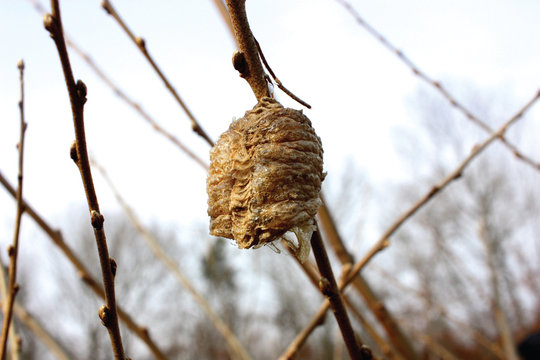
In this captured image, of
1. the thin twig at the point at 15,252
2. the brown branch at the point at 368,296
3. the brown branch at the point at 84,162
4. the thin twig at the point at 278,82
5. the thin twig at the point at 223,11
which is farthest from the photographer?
the brown branch at the point at 368,296

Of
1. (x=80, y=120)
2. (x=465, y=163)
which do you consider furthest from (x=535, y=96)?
(x=80, y=120)

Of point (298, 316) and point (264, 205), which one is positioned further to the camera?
point (298, 316)

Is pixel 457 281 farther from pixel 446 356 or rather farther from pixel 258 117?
→ pixel 258 117

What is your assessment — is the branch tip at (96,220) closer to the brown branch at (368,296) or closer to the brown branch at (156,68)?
the brown branch at (156,68)

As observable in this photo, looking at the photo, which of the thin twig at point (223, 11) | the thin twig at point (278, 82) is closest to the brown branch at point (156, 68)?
the thin twig at point (223, 11)

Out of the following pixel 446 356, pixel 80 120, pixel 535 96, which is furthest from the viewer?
pixel 446 356

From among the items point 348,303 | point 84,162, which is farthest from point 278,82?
point 348,303
